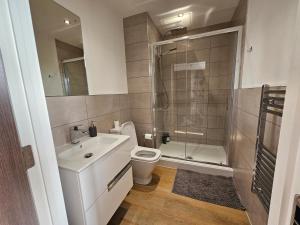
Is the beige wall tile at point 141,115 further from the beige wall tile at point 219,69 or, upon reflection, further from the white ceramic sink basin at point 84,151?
the beige wall tile at point 219,69

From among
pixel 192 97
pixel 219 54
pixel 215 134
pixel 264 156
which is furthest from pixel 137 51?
pixel 215 134

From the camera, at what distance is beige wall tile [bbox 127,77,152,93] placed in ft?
7.14

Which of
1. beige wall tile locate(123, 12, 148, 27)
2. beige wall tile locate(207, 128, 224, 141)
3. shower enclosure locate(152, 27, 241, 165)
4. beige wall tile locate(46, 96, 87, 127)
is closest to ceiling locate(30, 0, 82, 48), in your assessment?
beige wall tile locate(46, 96, 87, 127)

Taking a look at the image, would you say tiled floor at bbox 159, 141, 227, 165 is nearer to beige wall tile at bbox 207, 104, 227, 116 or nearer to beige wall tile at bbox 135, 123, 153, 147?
beige wall tile at bbox 135, 123, 153, 147

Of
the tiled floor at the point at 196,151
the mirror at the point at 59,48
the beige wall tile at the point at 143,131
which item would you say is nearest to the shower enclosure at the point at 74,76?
the mirror at the point at 59,48

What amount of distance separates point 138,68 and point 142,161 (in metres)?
1.44

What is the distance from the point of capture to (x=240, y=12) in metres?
1.78

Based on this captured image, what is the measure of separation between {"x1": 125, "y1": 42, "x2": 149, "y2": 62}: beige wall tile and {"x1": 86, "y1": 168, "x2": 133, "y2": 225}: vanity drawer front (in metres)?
1.71

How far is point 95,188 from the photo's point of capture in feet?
3.19

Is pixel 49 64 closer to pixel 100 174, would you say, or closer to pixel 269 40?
pixel 100 174

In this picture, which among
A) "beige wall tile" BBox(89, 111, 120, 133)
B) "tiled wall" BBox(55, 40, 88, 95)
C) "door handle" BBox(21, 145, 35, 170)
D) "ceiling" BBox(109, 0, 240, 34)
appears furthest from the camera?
"ceiling" BBox(109, 0, 240, 34)

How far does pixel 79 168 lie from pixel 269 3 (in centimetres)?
188

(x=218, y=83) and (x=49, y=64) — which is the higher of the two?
(x=49, y=64)

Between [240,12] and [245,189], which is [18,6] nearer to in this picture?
[245,189]
